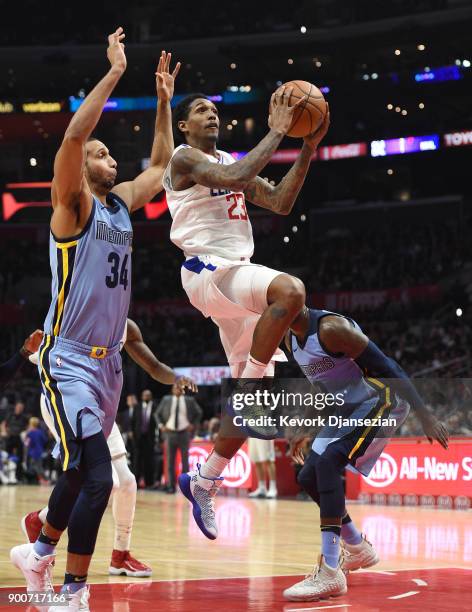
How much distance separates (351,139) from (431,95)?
11.7 feet

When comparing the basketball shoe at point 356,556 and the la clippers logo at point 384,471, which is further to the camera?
the la clippers logo at point 384,471

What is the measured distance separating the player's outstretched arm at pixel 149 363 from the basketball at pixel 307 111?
1.93 metres

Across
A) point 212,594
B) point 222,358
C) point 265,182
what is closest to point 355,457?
point 212,594

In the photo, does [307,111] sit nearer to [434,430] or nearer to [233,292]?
[233,292]

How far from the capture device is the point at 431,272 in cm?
3238

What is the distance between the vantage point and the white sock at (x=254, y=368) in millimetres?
6340

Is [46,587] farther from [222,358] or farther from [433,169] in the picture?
[433,169]

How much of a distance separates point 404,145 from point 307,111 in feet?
99.9

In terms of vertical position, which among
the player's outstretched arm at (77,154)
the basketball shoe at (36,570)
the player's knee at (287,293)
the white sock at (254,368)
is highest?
the player's outstretched arm at (77,154)

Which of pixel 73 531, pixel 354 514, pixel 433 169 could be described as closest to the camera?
A: pixel 73 531

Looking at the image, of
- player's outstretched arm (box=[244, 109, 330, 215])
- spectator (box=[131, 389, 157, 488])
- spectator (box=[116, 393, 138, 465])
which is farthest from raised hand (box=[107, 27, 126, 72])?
spectator (box=[116, 393, 138, 465])

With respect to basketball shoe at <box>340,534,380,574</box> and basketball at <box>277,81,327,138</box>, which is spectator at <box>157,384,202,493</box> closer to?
basketball shoe at <box>340,534,380,574</box>

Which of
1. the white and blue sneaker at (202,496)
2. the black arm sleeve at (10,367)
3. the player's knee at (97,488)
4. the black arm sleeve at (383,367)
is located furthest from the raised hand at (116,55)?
the black arm sleeve at (10,367)

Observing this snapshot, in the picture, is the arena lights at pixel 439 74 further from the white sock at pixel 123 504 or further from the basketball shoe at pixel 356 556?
the basketball shoe at pixel 356 556
